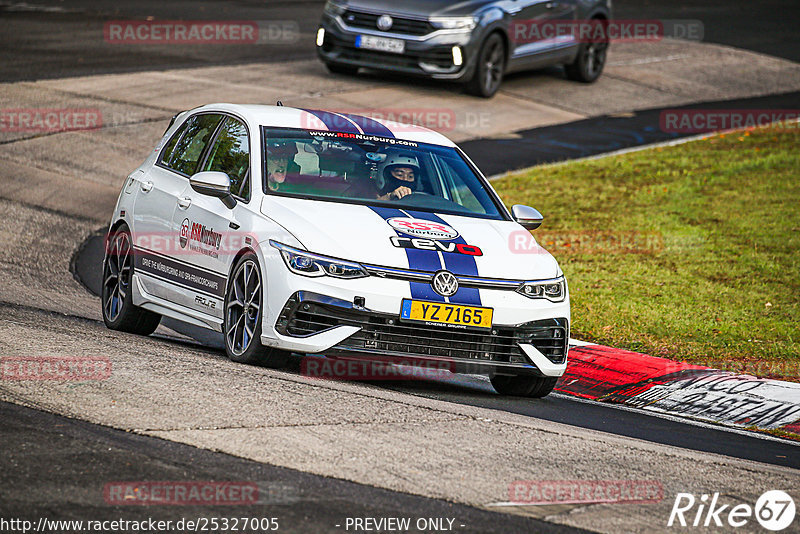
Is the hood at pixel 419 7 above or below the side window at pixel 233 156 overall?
above

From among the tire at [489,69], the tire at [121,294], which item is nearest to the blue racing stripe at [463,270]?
the tire at [121,294]

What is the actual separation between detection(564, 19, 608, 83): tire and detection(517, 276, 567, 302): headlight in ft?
48.4

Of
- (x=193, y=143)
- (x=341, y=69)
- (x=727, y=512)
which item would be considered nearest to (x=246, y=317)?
(x=193, y=143)

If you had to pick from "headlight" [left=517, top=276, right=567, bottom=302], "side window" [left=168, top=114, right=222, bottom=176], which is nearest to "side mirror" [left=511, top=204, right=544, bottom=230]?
"headlight" [left=517, top=276, right=567, bottom=302]

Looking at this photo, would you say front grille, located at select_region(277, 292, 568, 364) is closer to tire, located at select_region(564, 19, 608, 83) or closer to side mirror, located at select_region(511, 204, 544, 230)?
side mirror, located at select_region(511, 204, 544, 230)

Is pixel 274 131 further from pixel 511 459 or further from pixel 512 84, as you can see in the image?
pixel 512 84

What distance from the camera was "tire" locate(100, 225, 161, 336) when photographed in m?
9.49

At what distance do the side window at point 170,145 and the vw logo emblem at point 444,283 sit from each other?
2.80 meters

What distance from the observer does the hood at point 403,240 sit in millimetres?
7770

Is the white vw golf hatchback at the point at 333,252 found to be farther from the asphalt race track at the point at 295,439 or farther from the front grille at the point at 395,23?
the front grille at the point at 395,23

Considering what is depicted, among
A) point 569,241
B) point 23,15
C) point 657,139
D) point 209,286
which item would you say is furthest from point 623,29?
point 209,286

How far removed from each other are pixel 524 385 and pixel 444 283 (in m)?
1.22

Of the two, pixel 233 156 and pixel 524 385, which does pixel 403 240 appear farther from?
pixel 233 156

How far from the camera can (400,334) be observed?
7770 mm
